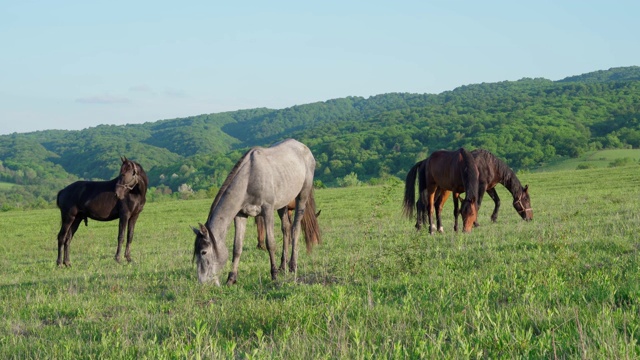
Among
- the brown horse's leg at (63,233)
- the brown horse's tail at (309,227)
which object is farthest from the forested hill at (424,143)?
the brown horse's tail at (309,227)

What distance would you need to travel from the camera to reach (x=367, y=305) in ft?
20.1

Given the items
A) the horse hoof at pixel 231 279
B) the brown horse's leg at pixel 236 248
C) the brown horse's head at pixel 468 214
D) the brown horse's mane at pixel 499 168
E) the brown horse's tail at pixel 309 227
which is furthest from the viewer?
the brown horse's mane at pixel 499 168

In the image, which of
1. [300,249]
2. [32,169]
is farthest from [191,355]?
[32,169]

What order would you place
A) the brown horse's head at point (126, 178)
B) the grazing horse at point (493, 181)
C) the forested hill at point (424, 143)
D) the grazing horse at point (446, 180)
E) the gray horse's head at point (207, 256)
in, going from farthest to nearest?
the forested hill at point (424, 143)
the grazing horse at point (493, 181)
the brown horse's head at point (126, 178)
the grazing horse at point (446, 180)
the gray horse's head at point (207, 256)

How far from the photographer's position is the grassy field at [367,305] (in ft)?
15.0

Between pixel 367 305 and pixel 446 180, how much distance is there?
8986mm

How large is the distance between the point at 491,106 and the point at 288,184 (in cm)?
17321

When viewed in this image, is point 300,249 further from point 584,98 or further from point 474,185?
point 584,98

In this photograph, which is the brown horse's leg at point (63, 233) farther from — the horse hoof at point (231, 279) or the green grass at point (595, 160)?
the green grass at point (595, 160)

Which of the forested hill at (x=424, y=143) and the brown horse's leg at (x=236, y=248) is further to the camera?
the forested hill at (x=424, y=143)

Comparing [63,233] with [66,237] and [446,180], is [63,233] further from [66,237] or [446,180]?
[446,180]

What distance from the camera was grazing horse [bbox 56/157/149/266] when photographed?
14.0 m

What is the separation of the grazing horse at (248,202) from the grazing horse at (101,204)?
188 inches

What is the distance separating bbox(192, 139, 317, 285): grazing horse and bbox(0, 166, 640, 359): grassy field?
426mm
